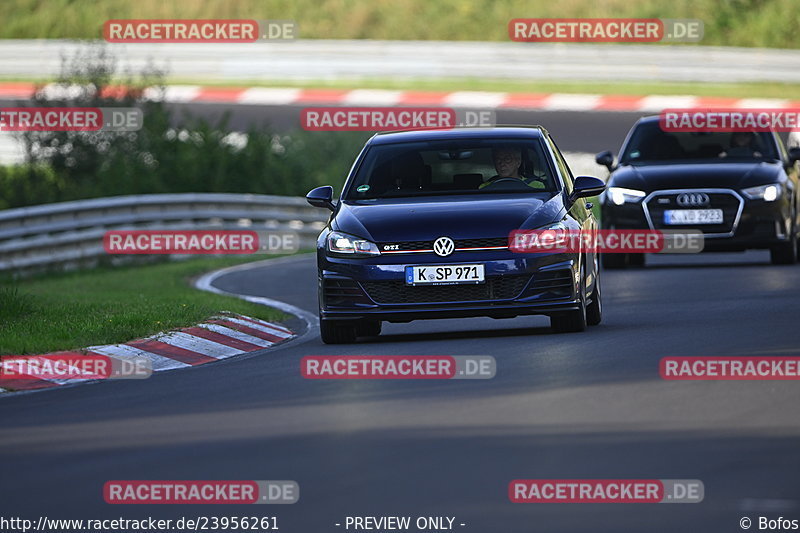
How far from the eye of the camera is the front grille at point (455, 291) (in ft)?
41.0

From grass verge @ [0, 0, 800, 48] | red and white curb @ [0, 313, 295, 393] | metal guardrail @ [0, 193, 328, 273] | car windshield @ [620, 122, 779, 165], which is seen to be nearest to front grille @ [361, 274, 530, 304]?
red and white curb @ [0, 313, 295, 393]

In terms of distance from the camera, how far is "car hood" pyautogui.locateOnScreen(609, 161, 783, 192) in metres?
19.7

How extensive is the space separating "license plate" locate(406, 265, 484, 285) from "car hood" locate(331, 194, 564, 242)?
21cm

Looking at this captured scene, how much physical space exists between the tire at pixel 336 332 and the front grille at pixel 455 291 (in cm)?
55

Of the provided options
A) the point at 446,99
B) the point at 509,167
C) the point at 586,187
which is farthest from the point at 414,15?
the point at 586,187

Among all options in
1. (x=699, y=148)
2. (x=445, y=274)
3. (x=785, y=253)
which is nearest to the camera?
(x=445, y=274)

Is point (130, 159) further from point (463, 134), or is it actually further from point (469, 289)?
point (469, 289)

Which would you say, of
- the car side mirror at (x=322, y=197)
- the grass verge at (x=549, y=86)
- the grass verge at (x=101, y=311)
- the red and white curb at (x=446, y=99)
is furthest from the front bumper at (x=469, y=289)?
the grass verge at (x=549, y=86)

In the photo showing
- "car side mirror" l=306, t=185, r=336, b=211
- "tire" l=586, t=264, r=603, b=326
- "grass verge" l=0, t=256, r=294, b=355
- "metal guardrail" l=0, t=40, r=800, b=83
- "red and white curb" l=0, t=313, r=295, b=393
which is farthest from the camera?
"metal guardrail" l=0, t=40, r=800, b=83

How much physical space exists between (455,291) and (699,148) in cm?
880

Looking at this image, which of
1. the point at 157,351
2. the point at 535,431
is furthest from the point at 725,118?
the point at 535,431

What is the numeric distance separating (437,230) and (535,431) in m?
4.19

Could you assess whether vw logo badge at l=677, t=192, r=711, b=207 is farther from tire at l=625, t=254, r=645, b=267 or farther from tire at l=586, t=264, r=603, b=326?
tire at l=586, t=264, r=603, b=326

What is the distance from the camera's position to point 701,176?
19.8 meters
